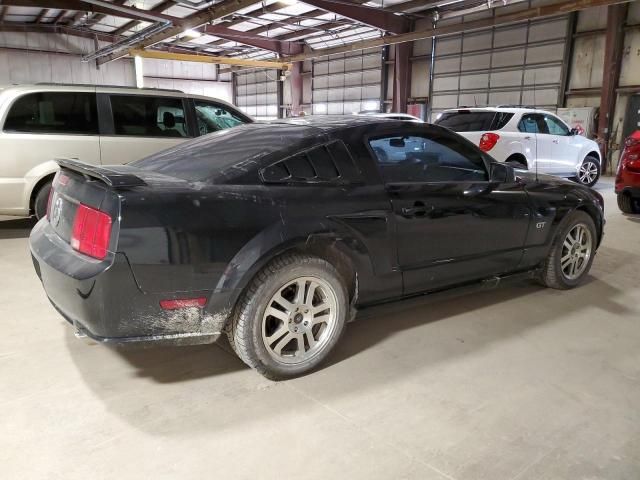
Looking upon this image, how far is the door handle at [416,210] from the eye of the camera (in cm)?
284

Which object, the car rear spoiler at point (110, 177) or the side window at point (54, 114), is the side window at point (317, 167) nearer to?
the car rear spoiler at point (110, 177)

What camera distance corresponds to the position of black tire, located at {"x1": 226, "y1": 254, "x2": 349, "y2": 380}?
2.37 m

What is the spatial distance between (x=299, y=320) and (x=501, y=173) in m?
1.81

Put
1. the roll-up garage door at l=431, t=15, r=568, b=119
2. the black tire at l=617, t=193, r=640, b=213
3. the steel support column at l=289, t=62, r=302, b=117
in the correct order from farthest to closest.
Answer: the steel support column at l=289, t=62, r=302, b=117 → the roll-up garage door at l=431, t=15, r=568, b=119 → the black tire at l=617, t=193, r=640, b=213

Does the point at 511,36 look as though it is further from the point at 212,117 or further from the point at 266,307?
the point at 266,307

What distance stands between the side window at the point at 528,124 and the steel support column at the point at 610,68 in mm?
5452

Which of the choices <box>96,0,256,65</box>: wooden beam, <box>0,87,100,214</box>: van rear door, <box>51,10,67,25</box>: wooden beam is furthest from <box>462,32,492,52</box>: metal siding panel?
<box>51,10,67,25</box>: wooden beam

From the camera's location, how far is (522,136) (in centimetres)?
861

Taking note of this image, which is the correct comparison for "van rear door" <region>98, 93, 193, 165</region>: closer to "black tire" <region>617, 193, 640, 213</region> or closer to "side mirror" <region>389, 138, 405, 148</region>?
"side mirror" <region>389, 138, 405, 148</region>

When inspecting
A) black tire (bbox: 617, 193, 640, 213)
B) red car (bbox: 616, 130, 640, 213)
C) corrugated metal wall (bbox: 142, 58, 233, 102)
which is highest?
corrugated metal wall (bbox: 142, 58, 233, 102)

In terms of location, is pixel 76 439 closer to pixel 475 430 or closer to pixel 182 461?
pixel 182 461

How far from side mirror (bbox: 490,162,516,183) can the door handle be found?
0.75 metres

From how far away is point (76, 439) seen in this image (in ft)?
6.71

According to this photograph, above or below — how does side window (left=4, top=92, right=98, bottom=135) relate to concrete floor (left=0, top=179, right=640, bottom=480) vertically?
above
